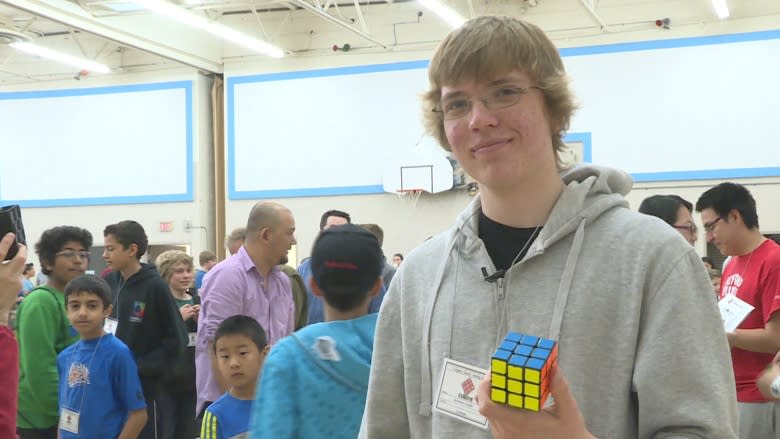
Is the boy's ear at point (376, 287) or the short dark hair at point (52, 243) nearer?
the boy's ear at point (376, 287)

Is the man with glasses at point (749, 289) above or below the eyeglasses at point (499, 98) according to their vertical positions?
below

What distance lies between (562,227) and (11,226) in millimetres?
1626

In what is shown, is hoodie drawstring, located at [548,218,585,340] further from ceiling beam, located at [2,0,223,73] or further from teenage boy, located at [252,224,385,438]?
ceiling beam, located at [2,0,223,73]

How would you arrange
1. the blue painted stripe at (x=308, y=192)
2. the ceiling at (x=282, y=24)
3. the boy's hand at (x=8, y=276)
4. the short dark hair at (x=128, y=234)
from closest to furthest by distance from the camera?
the boy's hand at (x=8, y=276) → the short dark hair at (x=128, y=234) → the ceiling at (x=282, y=24) → the blue painted stripe at (x=308, y=192)

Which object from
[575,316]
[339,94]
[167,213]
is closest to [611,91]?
[339,94]

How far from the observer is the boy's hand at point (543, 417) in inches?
37.3

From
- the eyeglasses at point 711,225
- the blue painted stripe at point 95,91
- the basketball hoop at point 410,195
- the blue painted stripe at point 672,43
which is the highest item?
the blue painted stripe at point 672,43

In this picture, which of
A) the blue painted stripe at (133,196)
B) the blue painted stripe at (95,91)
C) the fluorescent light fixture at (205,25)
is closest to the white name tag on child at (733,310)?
the fluorescent light fixture at (205,25)

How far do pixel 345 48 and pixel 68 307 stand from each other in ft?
33.5

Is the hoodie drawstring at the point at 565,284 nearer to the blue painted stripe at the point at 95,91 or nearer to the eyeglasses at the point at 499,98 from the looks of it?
the eyeglasses at the point at 499,98

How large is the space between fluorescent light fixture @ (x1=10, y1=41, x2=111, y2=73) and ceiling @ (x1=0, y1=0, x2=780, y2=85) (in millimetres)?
400

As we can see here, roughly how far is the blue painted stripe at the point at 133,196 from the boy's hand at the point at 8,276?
1206cm

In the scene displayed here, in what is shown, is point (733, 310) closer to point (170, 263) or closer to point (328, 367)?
point (328, 367)

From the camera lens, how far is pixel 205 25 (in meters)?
10.7
